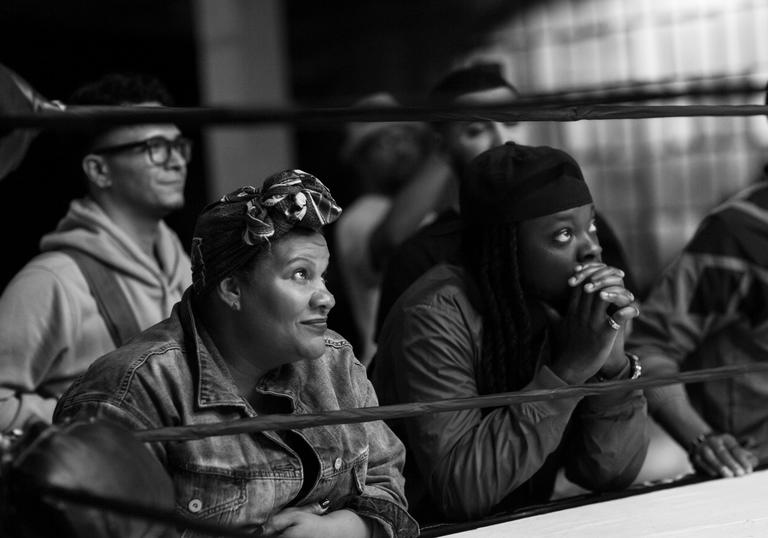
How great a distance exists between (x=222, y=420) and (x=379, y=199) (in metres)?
3.09

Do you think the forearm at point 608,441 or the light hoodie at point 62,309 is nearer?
the forearm at point 608,441

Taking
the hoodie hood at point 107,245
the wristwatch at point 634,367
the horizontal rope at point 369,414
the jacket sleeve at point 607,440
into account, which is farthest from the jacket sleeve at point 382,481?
the hoodie hood at point 107,245

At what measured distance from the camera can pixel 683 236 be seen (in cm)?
832

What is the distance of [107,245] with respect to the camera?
10.6 ft

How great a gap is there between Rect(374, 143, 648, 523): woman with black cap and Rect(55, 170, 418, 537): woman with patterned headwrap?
26 centimetres

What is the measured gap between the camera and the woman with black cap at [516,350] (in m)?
2.39

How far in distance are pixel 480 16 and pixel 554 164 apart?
6280 millimetres

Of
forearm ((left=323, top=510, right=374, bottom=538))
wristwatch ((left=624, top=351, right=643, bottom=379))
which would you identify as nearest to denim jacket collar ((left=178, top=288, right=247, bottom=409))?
forearm ((left=323, top=510, right=374, bottom=538))

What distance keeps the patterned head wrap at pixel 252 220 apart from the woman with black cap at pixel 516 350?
0.52 m

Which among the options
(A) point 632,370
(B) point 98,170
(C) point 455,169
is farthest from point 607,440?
(B) point 98,170

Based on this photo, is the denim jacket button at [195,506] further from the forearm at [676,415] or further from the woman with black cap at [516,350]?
the forearm at [676,415]

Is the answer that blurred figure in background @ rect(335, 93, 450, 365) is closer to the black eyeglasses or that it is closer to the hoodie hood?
the hoodie hood

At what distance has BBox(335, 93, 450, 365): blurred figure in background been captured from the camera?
14.4ft

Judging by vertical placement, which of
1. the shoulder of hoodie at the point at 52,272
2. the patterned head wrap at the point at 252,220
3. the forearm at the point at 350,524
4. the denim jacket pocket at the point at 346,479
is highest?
the patterned head wrap at the point at 252,220
